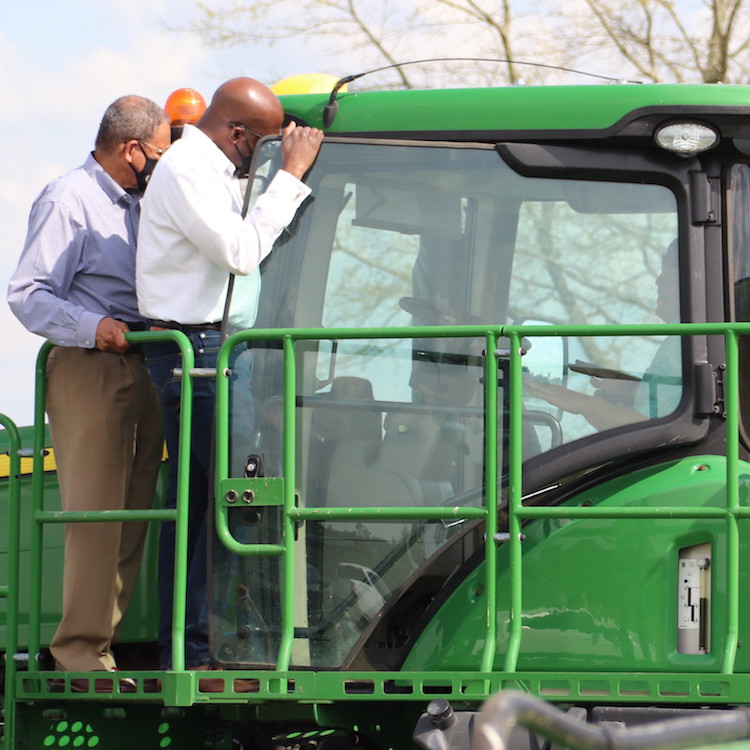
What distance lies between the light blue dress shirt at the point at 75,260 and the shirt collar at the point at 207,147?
53 centimetres

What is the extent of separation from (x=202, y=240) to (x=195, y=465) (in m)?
0.71

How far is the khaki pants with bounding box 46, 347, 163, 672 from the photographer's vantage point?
418 cm

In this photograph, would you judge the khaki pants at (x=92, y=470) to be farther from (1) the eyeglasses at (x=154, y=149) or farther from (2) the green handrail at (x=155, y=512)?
(1) the eyeglasses at (x=154, y=149)

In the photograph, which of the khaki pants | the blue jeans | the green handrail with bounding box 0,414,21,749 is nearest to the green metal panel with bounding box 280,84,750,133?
the blue jeans

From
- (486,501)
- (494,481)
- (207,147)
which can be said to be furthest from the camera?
(207,147)

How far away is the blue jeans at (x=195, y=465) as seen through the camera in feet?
12.9

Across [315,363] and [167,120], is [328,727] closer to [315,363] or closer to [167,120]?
[315,363]

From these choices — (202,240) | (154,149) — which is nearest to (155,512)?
(202,240)

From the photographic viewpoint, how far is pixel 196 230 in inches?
153

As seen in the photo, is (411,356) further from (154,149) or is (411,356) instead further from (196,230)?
(154,149)

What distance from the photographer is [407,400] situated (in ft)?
12.8

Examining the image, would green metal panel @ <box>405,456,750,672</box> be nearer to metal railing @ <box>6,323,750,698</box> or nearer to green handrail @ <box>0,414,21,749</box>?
metal railing @ <box>6,323,750,698</box>

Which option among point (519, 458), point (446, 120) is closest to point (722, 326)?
point (519, 458)

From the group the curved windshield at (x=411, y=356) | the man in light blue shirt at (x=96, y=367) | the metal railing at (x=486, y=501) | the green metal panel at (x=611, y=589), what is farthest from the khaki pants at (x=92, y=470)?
the green metal panel at (x=611, y=589)
